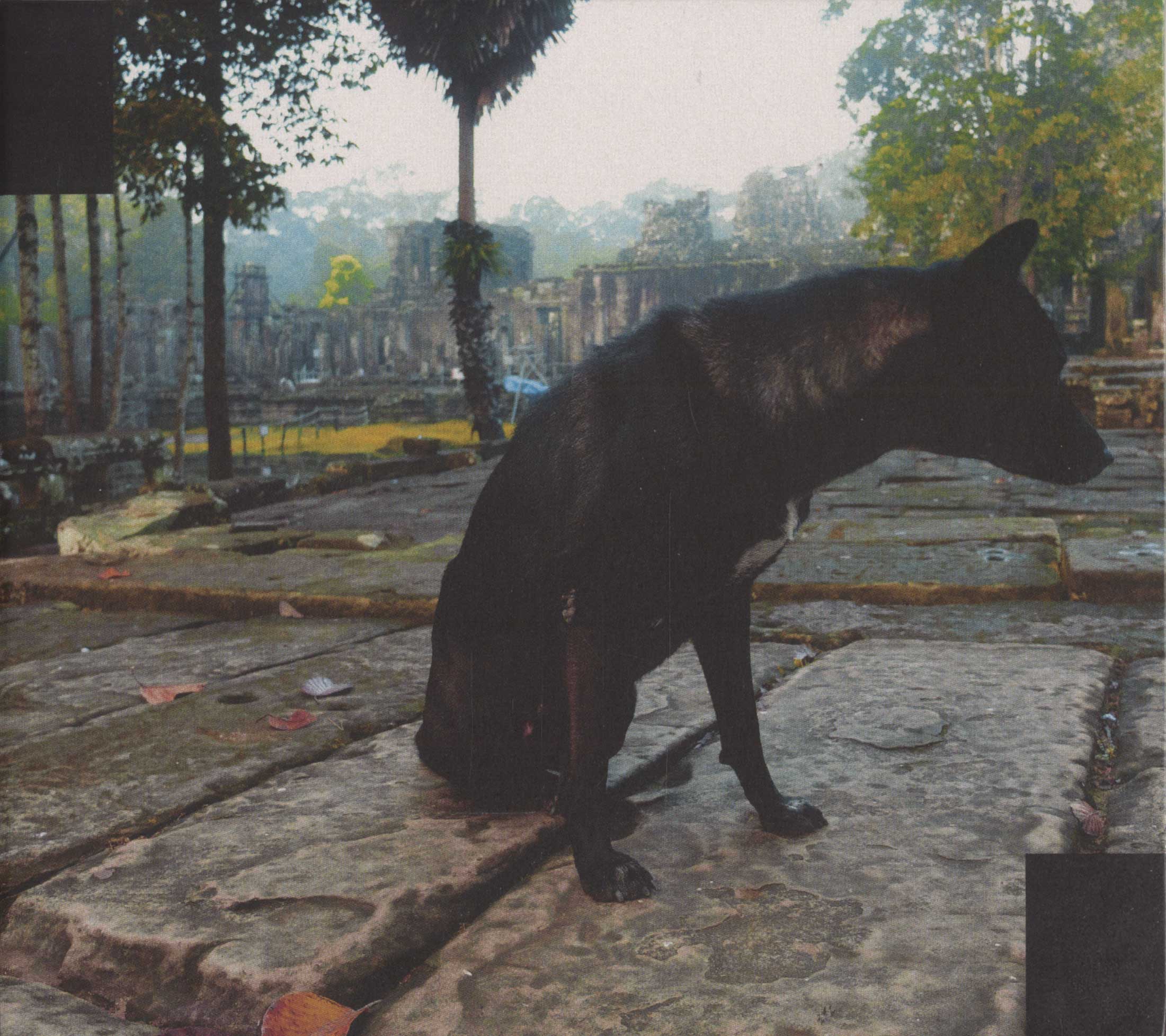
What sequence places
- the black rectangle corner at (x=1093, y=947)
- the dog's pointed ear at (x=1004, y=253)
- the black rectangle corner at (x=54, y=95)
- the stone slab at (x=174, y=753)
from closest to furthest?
the black rectangle corner at (x=1093, y=947)
the black rectangle corner at (x=54, y=95)
the dog's pointed ear at (x=1004, y=253)
the stone slab at (x=174, y=753)

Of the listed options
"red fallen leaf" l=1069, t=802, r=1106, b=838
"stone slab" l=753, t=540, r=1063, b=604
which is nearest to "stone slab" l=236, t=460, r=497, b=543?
"stone slab" l=753, t=540, r=1063, b=604

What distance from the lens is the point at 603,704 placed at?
1.71 m

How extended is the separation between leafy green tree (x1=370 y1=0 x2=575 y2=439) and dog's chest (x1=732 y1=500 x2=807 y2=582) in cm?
1089

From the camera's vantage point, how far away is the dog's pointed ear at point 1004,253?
1.65 m

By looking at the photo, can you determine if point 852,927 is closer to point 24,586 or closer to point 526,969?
point 526,969

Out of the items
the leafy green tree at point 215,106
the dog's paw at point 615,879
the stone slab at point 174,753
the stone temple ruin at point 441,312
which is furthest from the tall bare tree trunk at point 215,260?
the stone temple ruin at point 441,312

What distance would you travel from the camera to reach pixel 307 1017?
1295mm

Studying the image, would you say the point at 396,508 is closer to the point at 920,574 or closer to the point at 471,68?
the point at 920,574

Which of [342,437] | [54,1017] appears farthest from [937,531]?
[342,437]

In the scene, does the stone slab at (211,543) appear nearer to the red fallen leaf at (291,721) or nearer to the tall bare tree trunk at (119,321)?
the red fallen leaf at (291,721)

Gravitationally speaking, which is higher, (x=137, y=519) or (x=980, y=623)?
(x=137, y=519)

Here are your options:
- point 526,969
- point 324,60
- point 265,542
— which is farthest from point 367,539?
point 324,60

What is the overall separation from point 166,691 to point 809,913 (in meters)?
1.85

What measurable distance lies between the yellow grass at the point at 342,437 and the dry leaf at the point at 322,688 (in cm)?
1078
